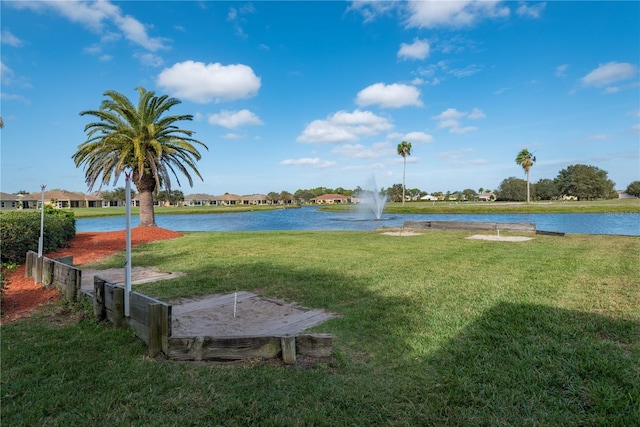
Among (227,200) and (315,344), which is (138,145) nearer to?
(315,344)

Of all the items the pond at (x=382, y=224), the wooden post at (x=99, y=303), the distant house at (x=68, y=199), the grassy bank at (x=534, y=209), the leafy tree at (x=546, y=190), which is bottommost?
the pond at (x=382, y=224)

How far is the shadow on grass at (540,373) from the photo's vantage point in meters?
2.53

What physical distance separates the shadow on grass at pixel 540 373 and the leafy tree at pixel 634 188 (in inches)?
5518

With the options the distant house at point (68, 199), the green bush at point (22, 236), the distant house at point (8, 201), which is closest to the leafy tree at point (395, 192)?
the distant house at point (68, 199)

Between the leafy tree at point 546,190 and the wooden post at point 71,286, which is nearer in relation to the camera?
the wooden post at point 71,286

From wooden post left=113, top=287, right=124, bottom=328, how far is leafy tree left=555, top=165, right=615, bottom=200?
112 m

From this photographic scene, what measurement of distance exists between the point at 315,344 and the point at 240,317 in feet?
5.30

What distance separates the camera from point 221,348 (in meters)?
3.40

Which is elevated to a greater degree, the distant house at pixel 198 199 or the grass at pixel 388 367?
the distant house at pixel 198 199

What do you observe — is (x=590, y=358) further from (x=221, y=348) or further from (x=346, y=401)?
(x=221, y=348)

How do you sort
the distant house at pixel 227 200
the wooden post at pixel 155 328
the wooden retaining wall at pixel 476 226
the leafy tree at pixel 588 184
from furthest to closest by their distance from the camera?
the distant house at pixel 227 200
the leafy tree at pixel 588 184
the wooden retaining wall at pixel 476 226
the wooden post at pixel 155 328

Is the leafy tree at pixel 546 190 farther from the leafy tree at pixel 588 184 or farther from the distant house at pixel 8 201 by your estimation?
the distant house at pixel 8 201

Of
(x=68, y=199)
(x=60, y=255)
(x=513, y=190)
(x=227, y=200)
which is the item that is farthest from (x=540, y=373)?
(x=227, y=200)

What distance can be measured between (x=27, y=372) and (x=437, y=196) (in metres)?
154
